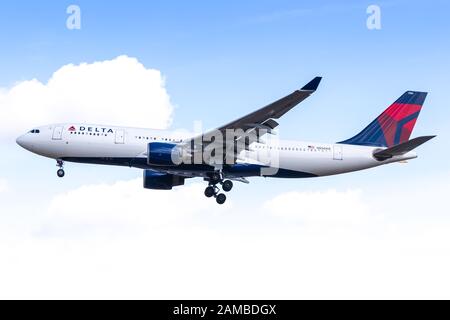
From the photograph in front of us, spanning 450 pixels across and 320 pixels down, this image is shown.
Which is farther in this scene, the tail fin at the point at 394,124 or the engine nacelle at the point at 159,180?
the tail fin at the point at 394,124

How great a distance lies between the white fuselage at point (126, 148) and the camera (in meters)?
40.1

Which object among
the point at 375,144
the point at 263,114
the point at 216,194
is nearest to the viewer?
the point at 263,114

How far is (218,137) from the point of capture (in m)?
39.5

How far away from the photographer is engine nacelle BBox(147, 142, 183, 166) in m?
39.0

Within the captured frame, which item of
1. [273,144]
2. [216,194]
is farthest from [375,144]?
[216,194]

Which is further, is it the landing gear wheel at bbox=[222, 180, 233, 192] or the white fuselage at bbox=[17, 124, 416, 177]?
the landing gear wheel at bbox=[222, 180, 233, 192]

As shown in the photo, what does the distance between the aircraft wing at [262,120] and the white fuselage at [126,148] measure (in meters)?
1.93

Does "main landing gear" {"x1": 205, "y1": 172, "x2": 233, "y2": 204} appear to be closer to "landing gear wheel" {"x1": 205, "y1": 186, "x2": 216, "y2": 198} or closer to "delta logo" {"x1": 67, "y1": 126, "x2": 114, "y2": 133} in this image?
"landing gear wheel" {"x1": 205, "y1": 186, "x2": 216, "y2": 198}

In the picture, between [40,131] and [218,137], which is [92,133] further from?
[218,137]

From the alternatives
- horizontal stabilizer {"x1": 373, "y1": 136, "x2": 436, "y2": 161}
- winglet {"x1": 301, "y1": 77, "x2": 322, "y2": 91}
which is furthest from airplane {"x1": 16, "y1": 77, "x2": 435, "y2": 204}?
winglet {"x1": 301, "y1": 77, "x2": 322, "y2": 91}

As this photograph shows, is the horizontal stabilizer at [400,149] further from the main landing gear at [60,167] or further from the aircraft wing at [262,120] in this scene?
the main landing gear at [60,167]

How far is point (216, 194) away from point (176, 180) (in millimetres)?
4026

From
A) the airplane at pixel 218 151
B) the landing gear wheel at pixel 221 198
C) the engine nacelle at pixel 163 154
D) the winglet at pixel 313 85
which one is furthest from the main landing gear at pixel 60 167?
the winglet at pixel 313 85

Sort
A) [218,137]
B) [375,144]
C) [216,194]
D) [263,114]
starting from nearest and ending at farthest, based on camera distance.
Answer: [263,114]
[218,137]
[216,194]
[375,144]
